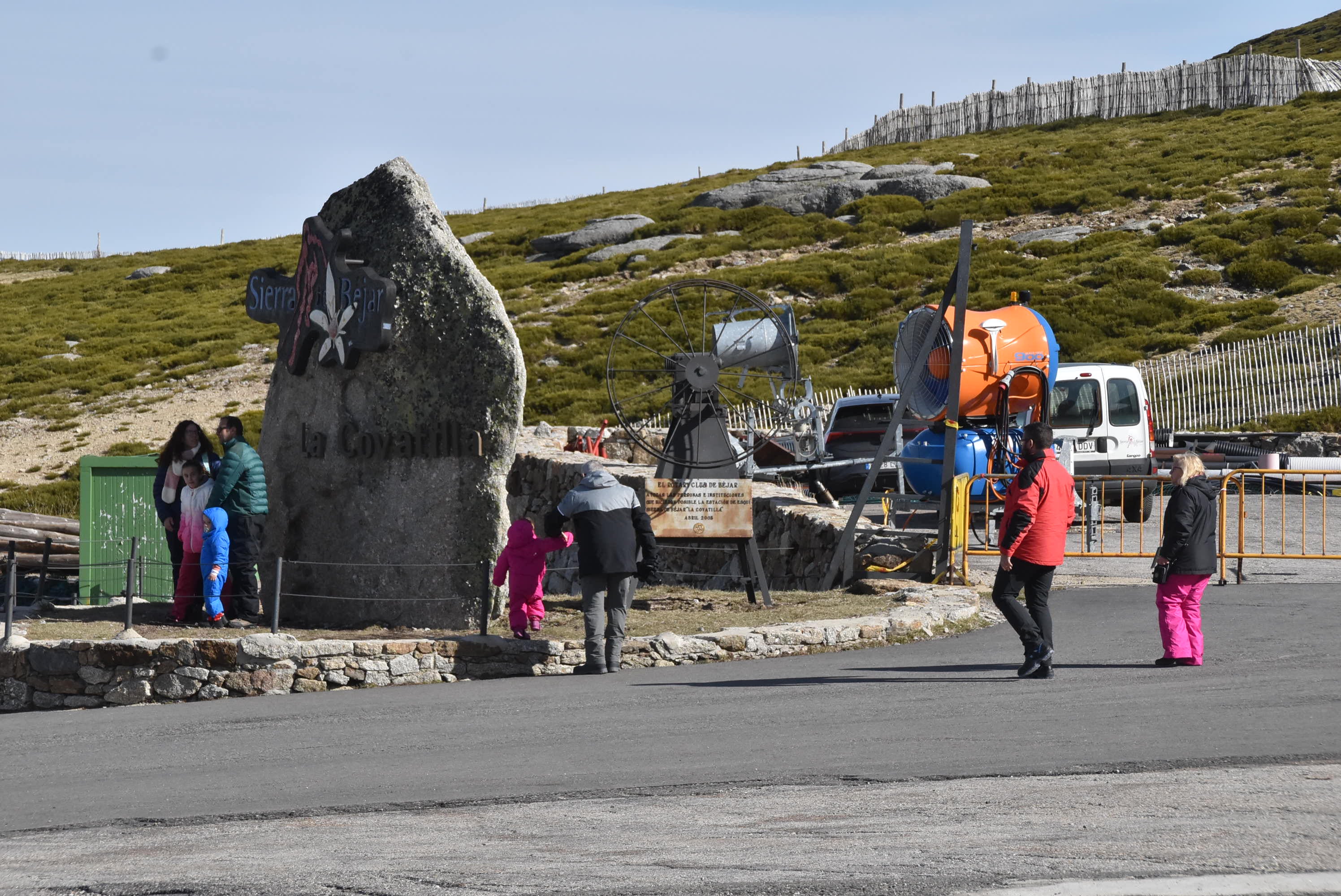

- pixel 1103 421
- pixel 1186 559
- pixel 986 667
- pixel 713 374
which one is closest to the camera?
pixel 1186 559

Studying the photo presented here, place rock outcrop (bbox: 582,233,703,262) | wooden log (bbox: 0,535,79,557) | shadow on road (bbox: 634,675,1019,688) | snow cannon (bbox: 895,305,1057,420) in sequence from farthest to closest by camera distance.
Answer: rock outcrop (bbox: 582,233,703,262)
wooden log (bbox: 0,535,79,557)
snow cannon (bbox: 895,305,1057,420)
shadow on road (bbox: 634,675,1019,688)

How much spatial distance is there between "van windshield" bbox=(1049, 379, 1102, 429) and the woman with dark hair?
12.4 meters

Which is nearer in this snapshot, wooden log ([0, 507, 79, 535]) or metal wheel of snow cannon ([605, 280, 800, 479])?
metal wheel of snow cannon ([605, 280, 800, 479])

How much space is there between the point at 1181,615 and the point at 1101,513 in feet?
21.6

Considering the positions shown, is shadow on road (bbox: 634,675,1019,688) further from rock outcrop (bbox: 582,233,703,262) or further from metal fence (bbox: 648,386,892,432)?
rock outcrop (bbox: 582,233,703,262)

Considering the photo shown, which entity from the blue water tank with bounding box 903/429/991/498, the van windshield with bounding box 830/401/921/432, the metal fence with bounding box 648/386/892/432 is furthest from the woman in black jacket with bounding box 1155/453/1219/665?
the metal fence with bounding box 648/386/892/432

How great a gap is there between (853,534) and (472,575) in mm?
4355

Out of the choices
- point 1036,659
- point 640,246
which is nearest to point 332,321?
point 1036,659

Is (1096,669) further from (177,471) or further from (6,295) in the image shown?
(6,295)

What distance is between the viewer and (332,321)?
12.7 meters

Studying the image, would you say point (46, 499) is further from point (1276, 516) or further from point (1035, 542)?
point (1035, 542)

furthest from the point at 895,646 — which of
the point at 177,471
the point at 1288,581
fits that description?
the point at 177,471

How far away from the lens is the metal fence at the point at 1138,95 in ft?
266

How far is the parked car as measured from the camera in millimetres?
23453
